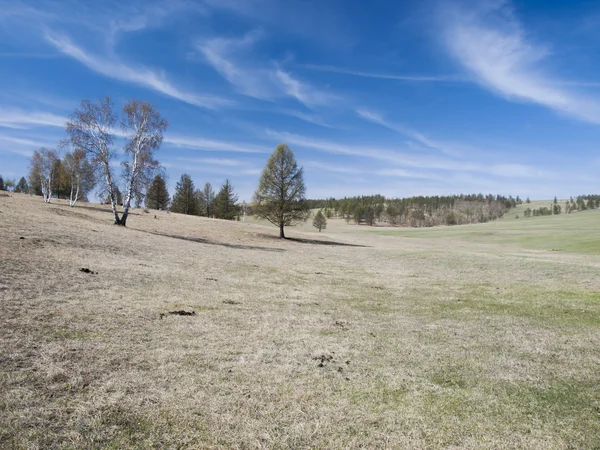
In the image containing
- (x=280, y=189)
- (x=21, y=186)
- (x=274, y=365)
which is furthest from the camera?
(x=21, y=186)

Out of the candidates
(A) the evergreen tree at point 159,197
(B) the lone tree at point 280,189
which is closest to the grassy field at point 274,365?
(B) the lone tree at point 280,189

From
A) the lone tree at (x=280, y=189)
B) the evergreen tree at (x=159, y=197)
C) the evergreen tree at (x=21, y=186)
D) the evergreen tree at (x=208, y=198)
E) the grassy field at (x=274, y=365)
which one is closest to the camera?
the grassy field at (x=274, y=365)

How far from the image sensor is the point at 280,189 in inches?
1746

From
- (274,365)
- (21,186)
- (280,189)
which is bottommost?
(274,365)

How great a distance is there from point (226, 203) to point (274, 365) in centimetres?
9371

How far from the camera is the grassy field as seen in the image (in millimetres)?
4332

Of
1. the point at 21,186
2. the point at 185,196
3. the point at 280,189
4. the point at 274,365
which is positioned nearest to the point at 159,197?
the point at 185,196

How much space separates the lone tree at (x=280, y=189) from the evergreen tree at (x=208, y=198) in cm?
5969

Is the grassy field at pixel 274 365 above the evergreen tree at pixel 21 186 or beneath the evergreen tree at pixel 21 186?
beneath

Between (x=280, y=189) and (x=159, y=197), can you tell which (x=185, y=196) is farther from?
(x=280, y=189)

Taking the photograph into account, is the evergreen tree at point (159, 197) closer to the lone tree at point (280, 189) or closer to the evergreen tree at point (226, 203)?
the evergreen tree at point (226, 203)

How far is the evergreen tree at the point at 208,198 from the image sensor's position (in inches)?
3924

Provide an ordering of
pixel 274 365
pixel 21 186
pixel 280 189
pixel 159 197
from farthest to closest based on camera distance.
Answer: pixel 21 186, pixel 159 197, pixel 280 189, pixel 274 365

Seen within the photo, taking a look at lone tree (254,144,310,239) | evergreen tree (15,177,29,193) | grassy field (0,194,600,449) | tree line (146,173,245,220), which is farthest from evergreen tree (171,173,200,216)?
evergreen tree (15,177,29,193)
